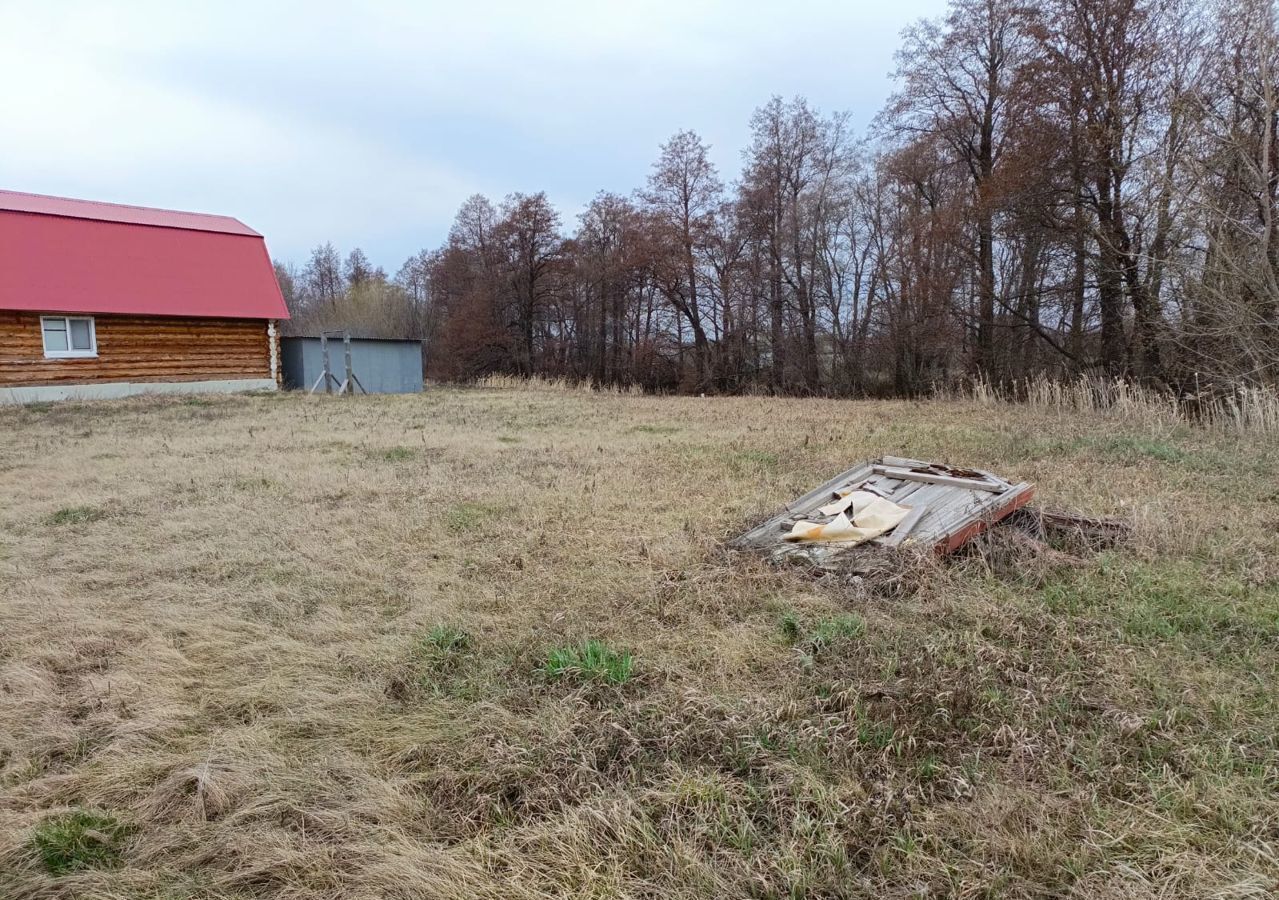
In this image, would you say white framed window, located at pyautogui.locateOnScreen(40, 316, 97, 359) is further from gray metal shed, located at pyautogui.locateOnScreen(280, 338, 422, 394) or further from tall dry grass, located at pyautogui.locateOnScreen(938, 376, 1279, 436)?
tall dry grass, located at pyautogui.locateOnScreen(938, 376, 1279, 436)

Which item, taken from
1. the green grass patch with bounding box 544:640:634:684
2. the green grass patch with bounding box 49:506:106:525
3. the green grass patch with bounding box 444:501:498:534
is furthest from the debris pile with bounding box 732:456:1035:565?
the green grass patch with bounding box 49:506:106:525

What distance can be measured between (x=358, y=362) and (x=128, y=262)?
579 centimetres

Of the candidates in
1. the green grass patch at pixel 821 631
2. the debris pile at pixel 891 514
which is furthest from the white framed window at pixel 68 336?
the green grass patch at pixel 821 631

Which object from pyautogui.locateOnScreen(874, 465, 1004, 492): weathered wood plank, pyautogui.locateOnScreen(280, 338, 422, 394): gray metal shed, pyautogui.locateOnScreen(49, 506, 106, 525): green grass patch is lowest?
pyautogui.locateOnScreen(49, 506, 106, 525): green grass patch

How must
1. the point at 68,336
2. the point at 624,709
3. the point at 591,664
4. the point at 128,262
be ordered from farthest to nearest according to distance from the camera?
the point at 128,262 < the point at 68,336 < the point at 591,664 < the point at 624,709

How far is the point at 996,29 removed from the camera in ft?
53.9

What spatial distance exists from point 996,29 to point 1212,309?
10456 millimetres

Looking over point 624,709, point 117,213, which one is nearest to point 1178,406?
point 624,709

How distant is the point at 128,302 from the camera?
51.5 ft

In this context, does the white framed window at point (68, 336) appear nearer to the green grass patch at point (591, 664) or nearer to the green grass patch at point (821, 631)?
the green grass patch at point (591, 664)

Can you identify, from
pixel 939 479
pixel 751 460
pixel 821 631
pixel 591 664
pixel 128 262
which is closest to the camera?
pixel 591 664

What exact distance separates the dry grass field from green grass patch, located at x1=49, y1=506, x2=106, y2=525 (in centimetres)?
4

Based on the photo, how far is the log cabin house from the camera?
1473 cm

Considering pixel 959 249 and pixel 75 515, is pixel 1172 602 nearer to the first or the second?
pixel 75 515
